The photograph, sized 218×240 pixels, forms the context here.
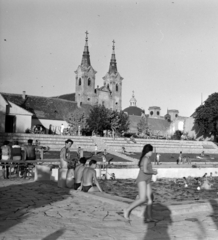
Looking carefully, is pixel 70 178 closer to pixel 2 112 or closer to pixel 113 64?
pixel 2 112

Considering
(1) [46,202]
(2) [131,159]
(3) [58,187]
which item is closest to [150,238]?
(1) [46,202]

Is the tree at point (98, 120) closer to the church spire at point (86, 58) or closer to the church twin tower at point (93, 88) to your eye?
the church twin tower at point (93, 88)

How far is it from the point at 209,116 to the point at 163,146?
79.6ft

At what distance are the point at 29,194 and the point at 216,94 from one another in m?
67.0

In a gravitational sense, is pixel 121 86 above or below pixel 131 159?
above

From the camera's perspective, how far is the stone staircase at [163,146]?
46.0m

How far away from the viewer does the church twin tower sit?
89688mm

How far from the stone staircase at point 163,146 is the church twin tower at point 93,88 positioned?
117 ft

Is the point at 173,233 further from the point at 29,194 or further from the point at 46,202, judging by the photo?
the point at 29,194

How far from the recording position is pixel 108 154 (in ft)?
129

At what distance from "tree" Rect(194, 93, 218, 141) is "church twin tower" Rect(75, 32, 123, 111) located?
2720cm

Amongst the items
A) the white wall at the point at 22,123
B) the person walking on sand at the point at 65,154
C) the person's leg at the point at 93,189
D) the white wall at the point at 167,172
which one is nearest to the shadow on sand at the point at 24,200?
the person's leg at the point at 93,189

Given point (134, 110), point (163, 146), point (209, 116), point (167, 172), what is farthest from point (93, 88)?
point (134, 110)

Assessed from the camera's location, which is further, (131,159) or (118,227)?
(131,159)
